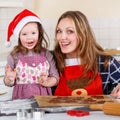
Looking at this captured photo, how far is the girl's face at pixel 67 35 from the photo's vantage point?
64.9 inches

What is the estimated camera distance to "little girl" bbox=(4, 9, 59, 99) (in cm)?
159

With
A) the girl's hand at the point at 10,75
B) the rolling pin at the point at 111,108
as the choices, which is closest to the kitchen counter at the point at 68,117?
the rolling pin at the point at 111,108

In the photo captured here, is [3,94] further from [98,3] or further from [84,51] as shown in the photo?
[98,3]

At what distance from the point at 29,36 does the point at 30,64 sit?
14 cm

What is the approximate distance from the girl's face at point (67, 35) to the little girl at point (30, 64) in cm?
9

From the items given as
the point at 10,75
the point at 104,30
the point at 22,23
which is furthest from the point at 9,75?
the point at 104,30

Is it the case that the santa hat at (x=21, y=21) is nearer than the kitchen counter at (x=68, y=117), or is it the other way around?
the kitchen counter at (x=68, y=117)

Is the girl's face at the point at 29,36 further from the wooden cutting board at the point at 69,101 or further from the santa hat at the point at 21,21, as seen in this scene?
the wooden cutting board at the point at 69,101

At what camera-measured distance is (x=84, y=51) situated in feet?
5.63

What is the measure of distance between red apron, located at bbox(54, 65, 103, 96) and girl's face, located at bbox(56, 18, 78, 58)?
0.11m

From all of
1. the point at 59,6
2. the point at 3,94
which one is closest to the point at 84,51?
the point at 3,94

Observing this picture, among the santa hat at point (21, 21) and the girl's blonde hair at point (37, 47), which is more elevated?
the santa hat at point (21, 21)

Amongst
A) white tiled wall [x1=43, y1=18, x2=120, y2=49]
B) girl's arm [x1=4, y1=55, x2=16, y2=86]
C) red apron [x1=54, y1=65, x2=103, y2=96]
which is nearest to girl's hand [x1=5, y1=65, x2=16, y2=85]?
girl's arm [x1=4, y1=55, x2=16, y2=86]

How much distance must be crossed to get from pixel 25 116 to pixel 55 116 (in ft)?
0.36
